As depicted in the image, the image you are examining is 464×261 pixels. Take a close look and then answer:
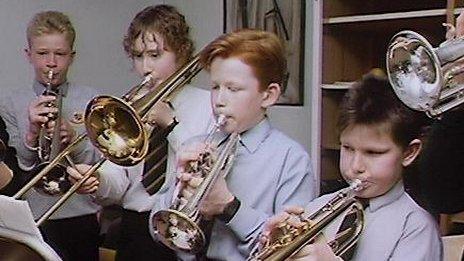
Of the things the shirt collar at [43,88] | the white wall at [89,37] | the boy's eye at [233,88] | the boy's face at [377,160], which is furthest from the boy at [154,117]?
the white wall at [89,37]

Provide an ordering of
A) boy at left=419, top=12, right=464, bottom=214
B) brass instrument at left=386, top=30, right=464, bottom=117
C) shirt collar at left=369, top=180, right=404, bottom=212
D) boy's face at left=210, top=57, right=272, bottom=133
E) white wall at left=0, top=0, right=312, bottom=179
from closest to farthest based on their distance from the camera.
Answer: brass instrument at left=386, top=30, right=464, bottom=117 → boy at left=419, top=12, right=464, bottom=214 → shirt collar at left=369, top=180, right=404, bottom=212 → boy's face at left=210, top=57, right=272, bottom=133 → white wall at left=0, top=0, right=312, bottom=179

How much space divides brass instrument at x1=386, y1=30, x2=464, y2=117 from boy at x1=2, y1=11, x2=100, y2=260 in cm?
84

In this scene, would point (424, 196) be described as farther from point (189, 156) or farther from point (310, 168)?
point (189, 156)

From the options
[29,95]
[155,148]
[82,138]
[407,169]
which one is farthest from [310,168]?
[29,95]

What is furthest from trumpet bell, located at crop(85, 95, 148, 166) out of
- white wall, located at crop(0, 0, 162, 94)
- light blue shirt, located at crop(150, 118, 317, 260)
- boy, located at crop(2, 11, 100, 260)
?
white wall, located at crop(0, 0, 162, 94)

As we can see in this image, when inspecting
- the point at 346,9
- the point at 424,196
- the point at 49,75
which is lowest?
the point at 424,196

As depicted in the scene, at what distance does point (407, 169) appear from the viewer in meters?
1.14

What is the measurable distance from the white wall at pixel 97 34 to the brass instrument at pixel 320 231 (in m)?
0.82

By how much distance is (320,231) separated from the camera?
3.59 feet

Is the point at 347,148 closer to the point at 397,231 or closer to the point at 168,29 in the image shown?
the point at 397,231

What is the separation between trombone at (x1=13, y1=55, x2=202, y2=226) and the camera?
1352mm

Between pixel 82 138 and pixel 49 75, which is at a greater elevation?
pixel 49 75

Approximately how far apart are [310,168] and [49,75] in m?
0.75

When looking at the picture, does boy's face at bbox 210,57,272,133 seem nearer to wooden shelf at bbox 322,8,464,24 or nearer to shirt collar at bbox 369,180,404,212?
shirt collar at bbox 369,180,404,212
